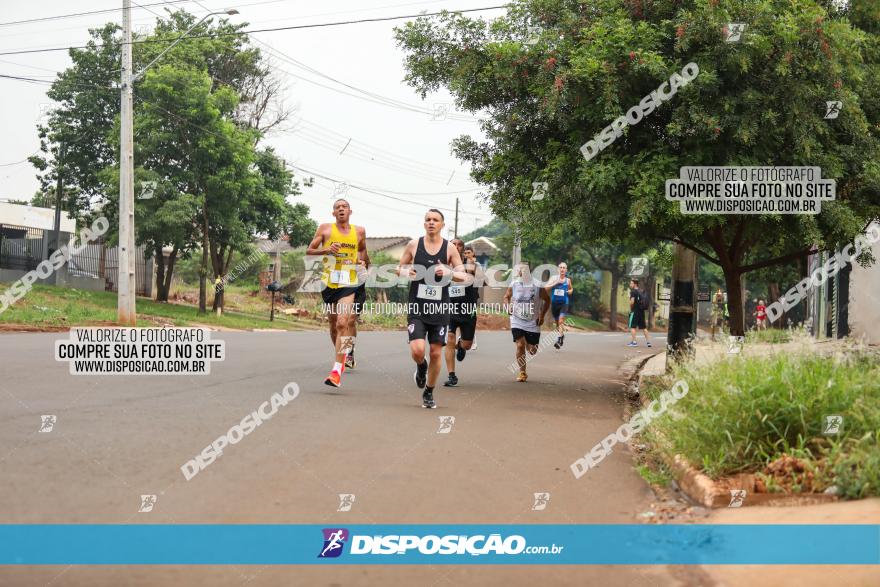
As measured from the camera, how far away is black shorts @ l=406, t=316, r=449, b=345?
32.0 feet

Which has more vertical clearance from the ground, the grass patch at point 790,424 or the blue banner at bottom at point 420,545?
the grass patch at point 790,424

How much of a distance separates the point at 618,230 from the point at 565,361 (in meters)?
7.14

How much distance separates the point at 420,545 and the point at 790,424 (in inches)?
115

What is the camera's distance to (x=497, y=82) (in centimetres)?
1212

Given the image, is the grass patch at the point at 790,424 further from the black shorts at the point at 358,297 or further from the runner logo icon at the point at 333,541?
the black shorts at the point at 358,297

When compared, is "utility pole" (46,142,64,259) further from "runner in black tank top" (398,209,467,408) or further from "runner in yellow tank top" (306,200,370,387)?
"runner in black tank top" (398,209,467,408)

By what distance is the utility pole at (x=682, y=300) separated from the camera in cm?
1352

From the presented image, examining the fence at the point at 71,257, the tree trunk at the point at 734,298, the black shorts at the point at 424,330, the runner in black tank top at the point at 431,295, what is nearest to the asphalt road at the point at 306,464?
the runner in black tank top at the point at 431,295

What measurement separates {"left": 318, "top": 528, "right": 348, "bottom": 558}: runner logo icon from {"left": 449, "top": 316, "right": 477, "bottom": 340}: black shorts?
7654mm

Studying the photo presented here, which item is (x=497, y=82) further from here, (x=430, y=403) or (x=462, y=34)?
(x=430, y=403)

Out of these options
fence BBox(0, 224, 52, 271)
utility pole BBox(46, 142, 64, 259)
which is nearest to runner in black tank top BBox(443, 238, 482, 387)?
fence BBox(0, 224, 52, 271)

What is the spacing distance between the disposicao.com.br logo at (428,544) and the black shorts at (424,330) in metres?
4.84

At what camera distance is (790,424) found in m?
6.24

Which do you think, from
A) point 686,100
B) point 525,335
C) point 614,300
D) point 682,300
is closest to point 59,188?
point 525,335
